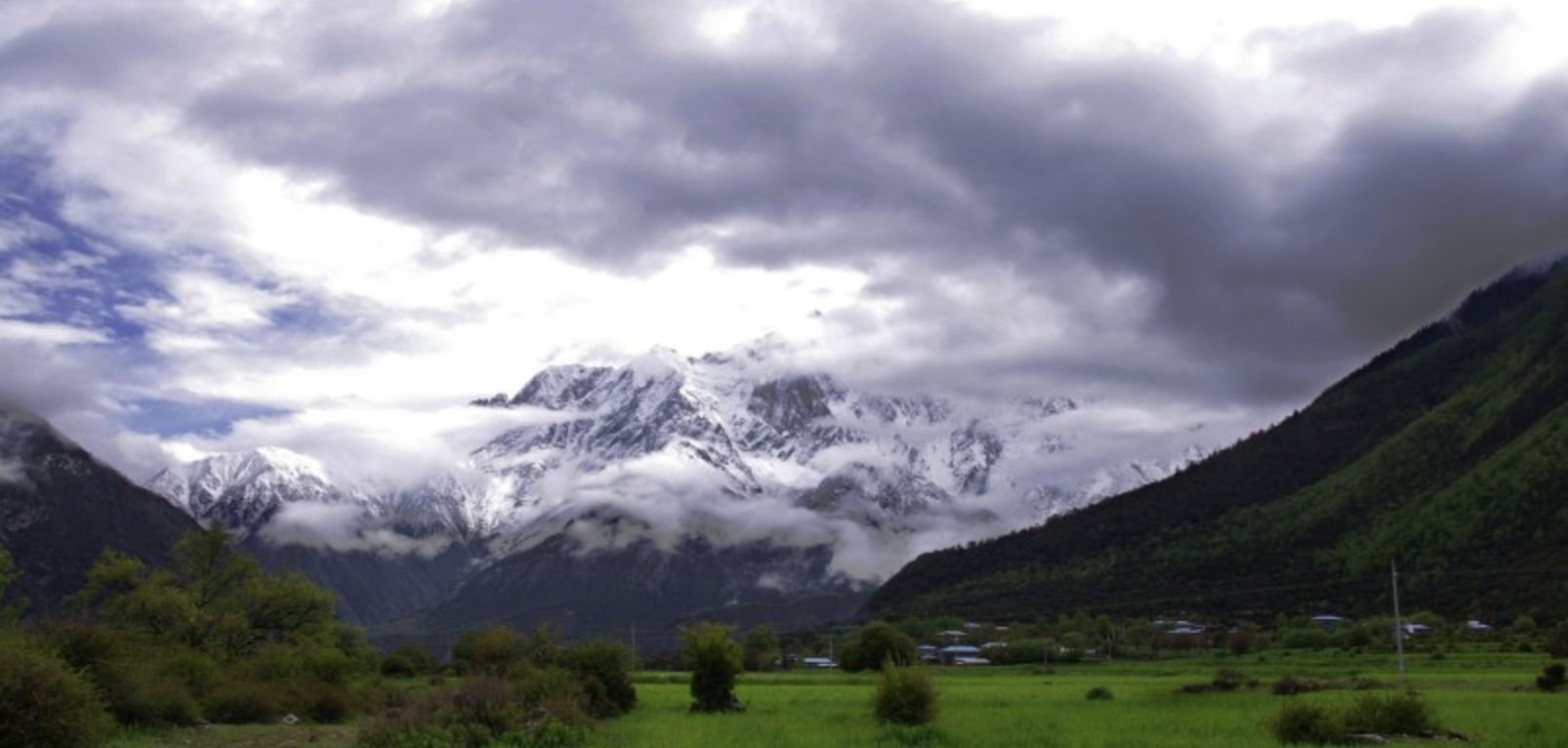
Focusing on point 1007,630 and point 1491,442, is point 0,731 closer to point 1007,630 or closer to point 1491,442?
point 1007,630

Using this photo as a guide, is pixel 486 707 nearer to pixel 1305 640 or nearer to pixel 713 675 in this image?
pixel 713 675

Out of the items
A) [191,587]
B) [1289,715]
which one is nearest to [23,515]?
[191,587]

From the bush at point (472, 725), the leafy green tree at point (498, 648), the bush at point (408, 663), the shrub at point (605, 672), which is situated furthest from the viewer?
the bush at point (408, 663)

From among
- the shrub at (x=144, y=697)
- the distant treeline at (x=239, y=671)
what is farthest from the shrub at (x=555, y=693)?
the shrub at (x=144, y=697)

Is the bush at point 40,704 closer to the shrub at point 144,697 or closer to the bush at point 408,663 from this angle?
the shrub at point 144,697

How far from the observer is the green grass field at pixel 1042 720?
37312 millimetres

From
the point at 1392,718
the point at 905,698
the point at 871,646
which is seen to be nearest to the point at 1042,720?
the point at 905,698

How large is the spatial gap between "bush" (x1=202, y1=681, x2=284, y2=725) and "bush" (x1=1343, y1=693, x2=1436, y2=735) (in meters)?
38.5

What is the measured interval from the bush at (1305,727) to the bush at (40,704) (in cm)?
3065

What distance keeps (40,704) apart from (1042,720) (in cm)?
2961

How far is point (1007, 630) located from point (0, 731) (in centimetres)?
16764

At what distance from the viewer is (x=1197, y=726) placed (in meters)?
40.8

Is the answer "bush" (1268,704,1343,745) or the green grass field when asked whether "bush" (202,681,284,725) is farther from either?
"bush" (1268,704,1343,745)

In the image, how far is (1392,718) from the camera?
38.0m
